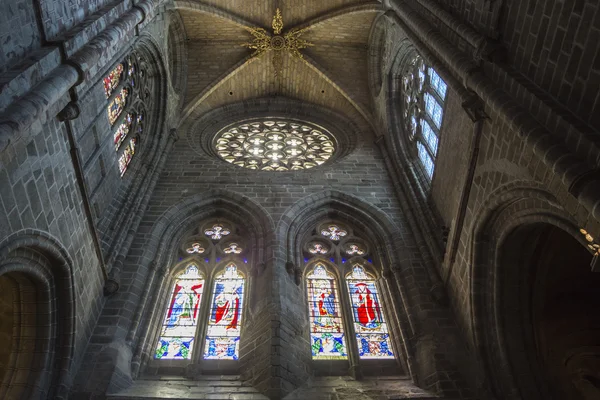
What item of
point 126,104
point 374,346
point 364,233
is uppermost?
point 126,104

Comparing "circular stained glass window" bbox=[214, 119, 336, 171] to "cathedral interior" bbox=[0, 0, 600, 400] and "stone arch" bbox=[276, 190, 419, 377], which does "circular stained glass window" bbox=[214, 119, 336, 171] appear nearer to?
"cathedral interior" bbox=[0, 0, 600, 400]

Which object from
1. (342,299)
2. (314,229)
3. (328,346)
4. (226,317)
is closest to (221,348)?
(226,317)

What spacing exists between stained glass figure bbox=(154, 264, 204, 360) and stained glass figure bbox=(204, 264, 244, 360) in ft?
0.89

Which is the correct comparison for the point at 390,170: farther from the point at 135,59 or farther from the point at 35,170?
the point at 35,170

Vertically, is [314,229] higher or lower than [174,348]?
higher

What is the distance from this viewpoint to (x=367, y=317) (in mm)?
8812

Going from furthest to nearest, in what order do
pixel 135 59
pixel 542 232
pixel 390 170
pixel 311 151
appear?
pixel 311 151 < pixel 390 170 < pixel 135 59 < pixel 542 232

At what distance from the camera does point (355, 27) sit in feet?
47.3

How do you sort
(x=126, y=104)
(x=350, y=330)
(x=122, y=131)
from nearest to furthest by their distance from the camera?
(x=350, y=330) → (x=122, y=131) → (x=126, y=104)

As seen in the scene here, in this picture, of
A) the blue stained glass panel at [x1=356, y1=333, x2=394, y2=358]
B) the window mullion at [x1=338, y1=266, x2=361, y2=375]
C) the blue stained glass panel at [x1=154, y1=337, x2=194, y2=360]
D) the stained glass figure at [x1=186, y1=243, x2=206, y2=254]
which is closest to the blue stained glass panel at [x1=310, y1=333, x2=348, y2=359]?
the window mullion at [x1=338, y1=266, x2=361, y2=375]

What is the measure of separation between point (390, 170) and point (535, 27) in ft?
19.7

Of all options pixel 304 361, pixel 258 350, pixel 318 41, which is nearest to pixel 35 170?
pixel 258 350

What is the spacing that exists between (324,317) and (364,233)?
2.38 meters

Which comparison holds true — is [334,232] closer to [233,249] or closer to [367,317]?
[233,249]
